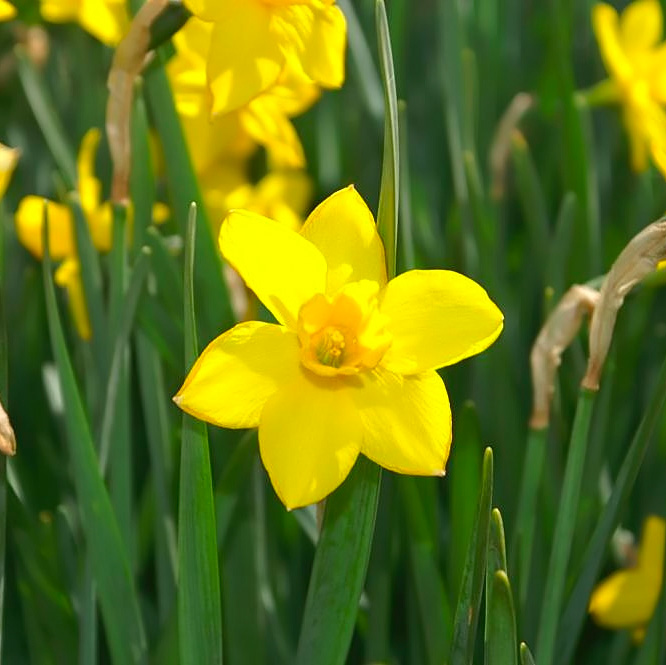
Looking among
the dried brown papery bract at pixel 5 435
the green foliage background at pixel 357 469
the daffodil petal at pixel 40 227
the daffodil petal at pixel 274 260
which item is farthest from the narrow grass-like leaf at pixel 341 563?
the daffodil petal at pixel 40 227

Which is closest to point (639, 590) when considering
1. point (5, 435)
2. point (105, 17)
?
point (5, 435)

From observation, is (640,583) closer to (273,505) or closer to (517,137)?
(273,505)

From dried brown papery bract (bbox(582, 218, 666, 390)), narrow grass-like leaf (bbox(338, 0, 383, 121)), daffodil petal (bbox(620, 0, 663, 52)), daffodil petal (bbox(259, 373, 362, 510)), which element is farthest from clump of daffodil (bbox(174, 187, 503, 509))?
daffodil petal (bbox(620, 0, 663, 52))

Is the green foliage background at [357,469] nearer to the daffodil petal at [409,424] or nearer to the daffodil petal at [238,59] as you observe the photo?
the daffodil petal at [409,424]

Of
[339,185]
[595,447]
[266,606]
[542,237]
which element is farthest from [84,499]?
[339,185]

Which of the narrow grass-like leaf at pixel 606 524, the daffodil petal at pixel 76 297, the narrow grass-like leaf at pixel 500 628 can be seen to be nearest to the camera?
the narrow grass-like leaf at pixel 500 628

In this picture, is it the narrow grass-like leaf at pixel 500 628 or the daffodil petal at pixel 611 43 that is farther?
the daffodil petal at pixel 611 43
